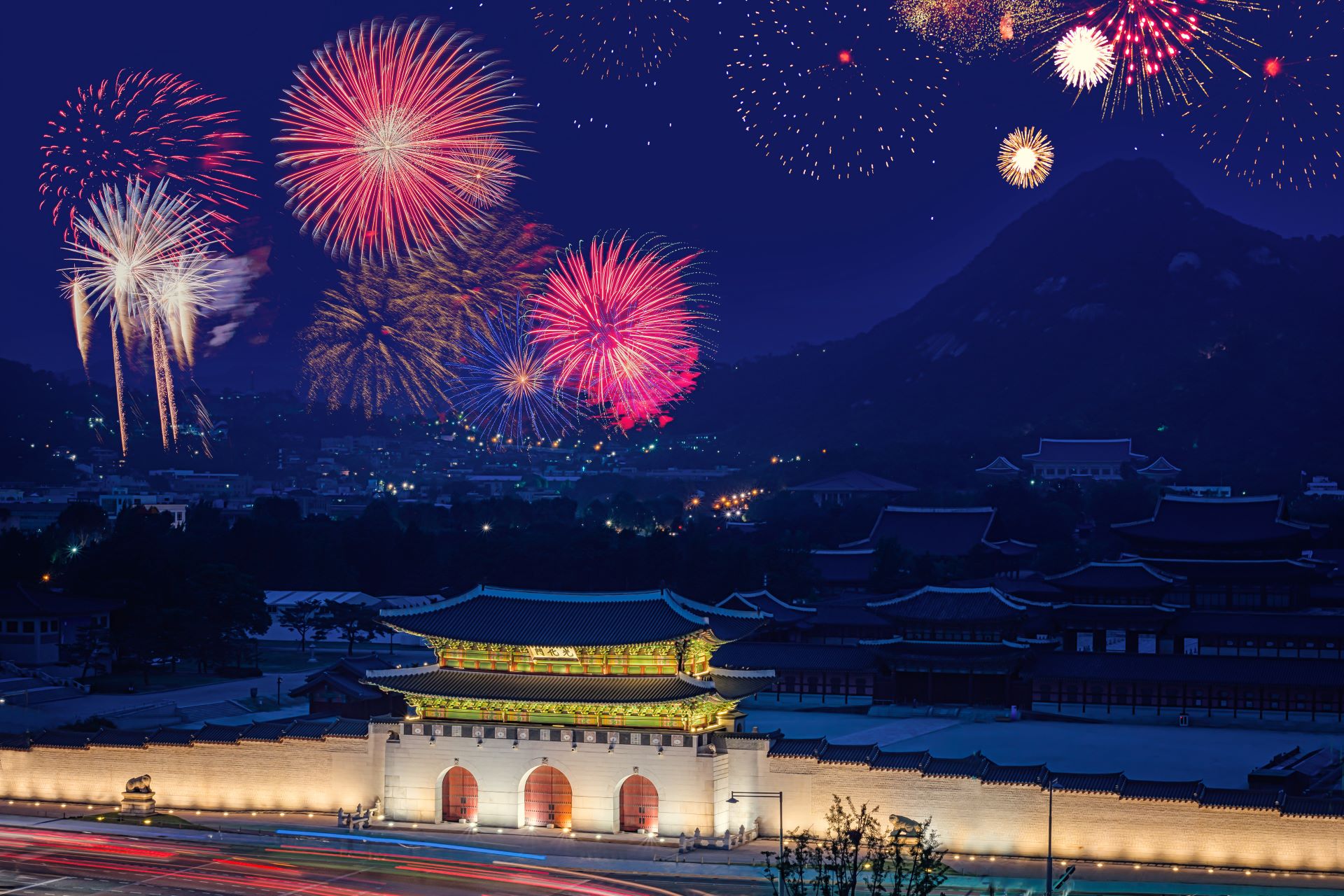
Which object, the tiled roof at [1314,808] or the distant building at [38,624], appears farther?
the distant building at [38,624]

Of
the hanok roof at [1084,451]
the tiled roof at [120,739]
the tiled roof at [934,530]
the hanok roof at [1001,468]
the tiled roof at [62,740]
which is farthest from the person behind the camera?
the hanok roof at [1001,468]

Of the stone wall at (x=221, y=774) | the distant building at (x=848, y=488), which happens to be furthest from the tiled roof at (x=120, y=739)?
the distant building at (x=848, y=488)

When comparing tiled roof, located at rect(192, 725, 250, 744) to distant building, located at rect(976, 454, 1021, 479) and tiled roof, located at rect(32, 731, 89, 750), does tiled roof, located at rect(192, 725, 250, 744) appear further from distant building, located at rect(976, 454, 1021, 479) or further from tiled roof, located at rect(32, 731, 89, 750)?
distant building, located at rect(976, 454, 1021, 479)

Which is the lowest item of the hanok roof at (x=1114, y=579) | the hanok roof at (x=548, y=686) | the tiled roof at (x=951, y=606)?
the hanok roof at (x=548, y=686)

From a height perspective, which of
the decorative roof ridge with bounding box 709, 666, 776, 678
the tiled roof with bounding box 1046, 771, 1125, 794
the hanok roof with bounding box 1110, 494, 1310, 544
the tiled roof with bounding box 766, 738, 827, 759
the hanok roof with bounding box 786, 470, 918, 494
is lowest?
the tiled roof with bounding box 1046, 771, 1125, 794

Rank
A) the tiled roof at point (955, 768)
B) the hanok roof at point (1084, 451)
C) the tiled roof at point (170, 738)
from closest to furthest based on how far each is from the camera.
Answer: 1. the tiled roof at point (955, 768)
2. the tiled roof at point (170, 738)
3. the hanok roof at point (1084, 451)

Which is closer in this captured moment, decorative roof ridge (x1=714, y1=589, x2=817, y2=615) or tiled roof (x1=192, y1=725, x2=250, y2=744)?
tiled roof (x1=192, y1=725, x2=250, y2=744)

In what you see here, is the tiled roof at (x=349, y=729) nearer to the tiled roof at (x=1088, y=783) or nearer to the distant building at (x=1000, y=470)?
the tiled roof at (x=1088, y=783)

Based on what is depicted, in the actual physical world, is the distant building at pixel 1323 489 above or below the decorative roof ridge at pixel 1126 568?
above

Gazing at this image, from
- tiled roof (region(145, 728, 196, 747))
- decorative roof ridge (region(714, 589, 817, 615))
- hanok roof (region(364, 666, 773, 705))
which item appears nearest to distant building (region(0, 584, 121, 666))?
tiled roof (region(145, 728, 196, 747))
